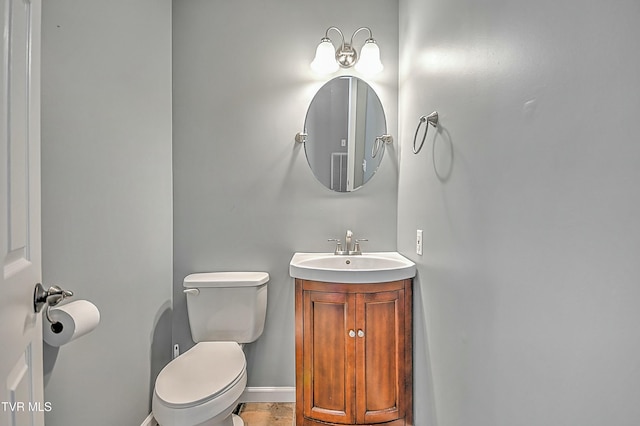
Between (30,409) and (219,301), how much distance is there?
1.21 metres

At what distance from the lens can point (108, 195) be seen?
149 centimetres

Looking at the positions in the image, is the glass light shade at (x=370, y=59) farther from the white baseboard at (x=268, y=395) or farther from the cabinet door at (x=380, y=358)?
the white baseboard at (x=268, y=395)

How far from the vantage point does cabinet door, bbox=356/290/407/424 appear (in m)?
1.70

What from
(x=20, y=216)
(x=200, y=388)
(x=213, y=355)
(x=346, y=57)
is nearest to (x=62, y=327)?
(x=20, y=216)

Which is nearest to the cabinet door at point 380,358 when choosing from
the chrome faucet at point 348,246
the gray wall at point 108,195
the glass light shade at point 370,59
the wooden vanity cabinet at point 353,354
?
A: the wooden vanity cabinet at point 353,354

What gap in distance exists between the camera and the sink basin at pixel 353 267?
169 centimetres

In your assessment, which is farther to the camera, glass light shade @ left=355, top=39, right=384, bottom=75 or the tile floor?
glass light shade @ left=355, top=39, right=384, bottom=75

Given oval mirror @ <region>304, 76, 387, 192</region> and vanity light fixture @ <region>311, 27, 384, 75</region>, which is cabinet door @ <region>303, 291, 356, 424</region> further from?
vanity light fixture @ <region>311, 27, 384, 75</region>

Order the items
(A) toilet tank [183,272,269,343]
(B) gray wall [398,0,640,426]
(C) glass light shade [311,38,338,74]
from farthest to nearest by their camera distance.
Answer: (C) glass light shade [311,38,338,74] < (A) toilet tank [183,272,269,343] < (B) gray wall [398,0,640,426]

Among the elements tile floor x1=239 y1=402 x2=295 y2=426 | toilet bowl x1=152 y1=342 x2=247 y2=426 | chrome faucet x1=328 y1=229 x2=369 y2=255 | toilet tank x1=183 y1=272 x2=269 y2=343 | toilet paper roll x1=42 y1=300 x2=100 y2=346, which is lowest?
tile floor x1=239 y1=402 x2=295 y2=426

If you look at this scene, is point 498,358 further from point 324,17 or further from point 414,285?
point 324,17

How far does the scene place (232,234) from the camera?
2.23 m

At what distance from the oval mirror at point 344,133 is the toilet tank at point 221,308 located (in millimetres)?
837

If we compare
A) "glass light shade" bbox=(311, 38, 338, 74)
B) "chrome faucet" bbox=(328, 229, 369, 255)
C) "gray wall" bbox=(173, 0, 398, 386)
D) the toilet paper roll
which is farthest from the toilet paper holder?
"glass light shade" bbox=(311, 38, 338, 74)
